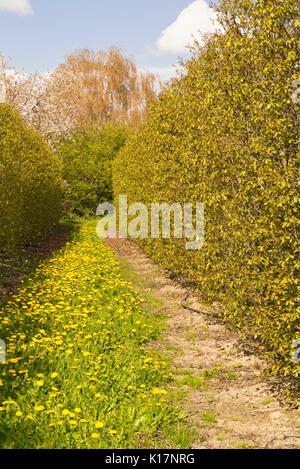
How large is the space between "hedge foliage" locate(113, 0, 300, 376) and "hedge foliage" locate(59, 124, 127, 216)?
1912 centimetres

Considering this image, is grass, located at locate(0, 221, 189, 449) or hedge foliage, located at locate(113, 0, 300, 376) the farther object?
hedge foliage, located at locate(113, 0, 300, 376)

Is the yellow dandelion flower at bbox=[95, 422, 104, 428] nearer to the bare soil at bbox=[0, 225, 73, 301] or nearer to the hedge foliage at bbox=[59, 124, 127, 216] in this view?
the bare soil at bbox=[0, 225, 73, 301]

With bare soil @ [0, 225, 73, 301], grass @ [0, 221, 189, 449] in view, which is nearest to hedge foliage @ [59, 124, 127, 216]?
bare soil @ [0, 225, 73, 301]

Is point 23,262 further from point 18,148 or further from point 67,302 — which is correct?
point 67,302

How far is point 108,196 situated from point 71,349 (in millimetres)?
21216

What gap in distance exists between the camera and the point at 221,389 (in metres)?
4.40

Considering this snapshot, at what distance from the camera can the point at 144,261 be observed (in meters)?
12.0

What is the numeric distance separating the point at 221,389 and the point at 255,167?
2330 mm

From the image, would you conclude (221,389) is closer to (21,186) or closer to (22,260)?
(21,186)

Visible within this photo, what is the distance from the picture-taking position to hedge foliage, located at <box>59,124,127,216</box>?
2491 centimetres

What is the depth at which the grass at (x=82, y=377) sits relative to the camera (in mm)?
3223

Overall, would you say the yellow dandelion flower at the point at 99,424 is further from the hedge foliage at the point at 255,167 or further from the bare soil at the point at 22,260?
the bare soil at the point at 22,260

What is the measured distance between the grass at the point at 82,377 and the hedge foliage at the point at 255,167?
1156mm
